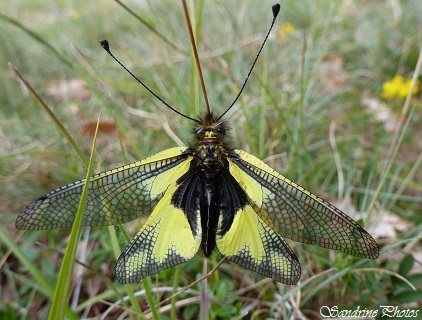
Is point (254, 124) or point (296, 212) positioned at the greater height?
point (254, 124)

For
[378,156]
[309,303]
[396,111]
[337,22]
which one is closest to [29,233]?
[309,303]

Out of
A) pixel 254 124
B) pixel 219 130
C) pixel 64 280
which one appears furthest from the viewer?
pixel 254 124

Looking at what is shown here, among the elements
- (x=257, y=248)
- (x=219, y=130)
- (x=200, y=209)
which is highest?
(x=219, y=130)

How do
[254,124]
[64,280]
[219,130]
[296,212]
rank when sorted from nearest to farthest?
[64,280] → [296,212] → [219,130] → [254,124]

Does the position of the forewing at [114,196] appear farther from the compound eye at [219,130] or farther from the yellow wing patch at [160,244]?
the compound eye at [219,130]

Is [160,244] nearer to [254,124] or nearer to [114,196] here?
[114,196]

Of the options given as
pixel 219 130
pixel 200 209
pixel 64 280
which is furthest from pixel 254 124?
pixel 64 280

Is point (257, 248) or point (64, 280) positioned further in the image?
point (257, 248)

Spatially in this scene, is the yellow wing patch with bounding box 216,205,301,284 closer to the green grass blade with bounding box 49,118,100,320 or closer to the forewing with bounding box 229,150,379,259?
the forewing with bounding box 229,150,379,259

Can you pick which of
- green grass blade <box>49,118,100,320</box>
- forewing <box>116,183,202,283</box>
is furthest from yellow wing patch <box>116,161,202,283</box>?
green grass blade <box>49,118,100,320</box>
